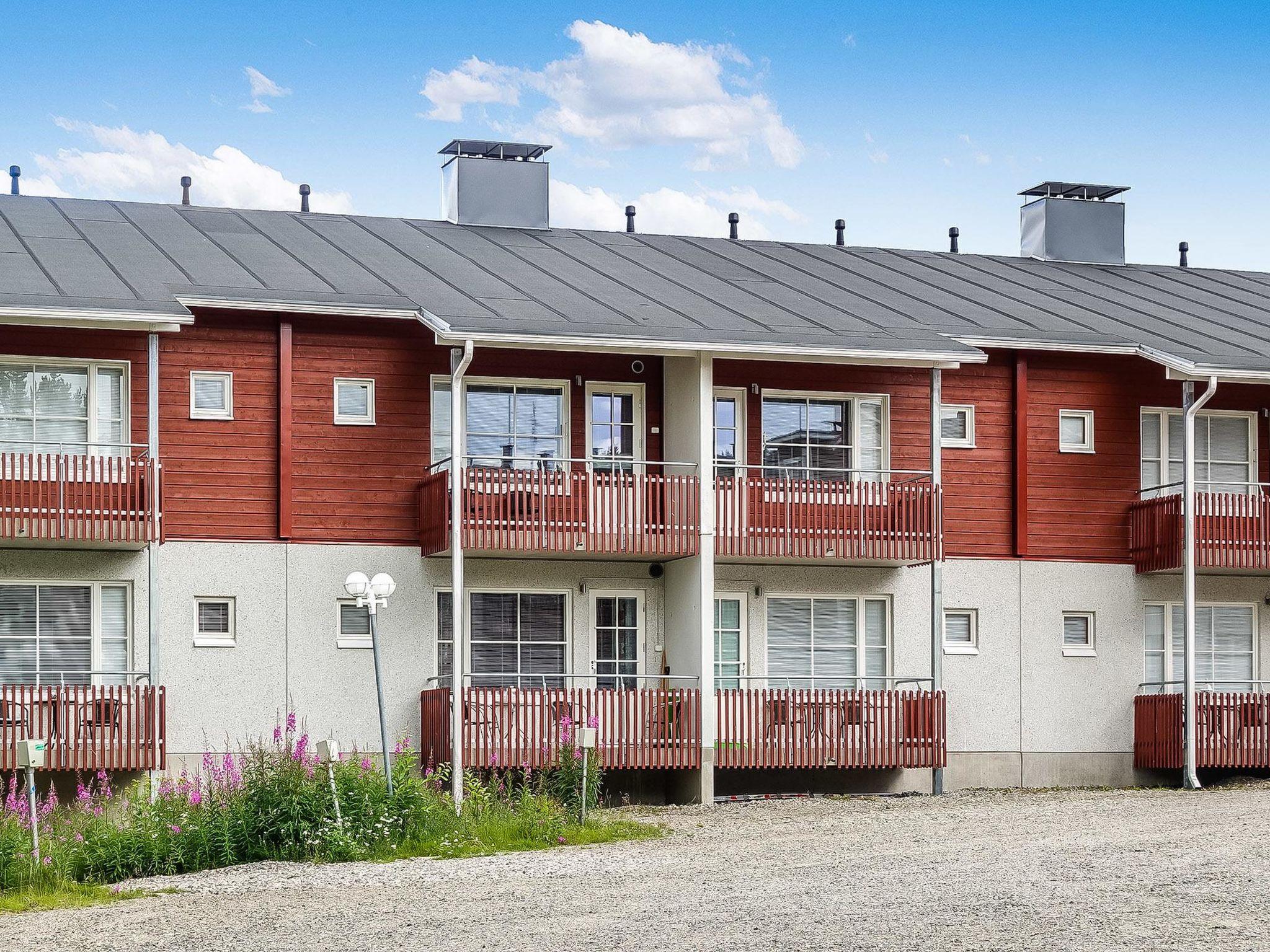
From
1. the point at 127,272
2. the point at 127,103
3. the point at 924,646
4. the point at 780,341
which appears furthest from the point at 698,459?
the point at 127,103

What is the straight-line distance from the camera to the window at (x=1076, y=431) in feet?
88.6

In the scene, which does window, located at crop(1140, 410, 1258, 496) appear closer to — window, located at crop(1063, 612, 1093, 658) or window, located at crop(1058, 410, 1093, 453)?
window, located at crop(1058, 410, 1093, 453)

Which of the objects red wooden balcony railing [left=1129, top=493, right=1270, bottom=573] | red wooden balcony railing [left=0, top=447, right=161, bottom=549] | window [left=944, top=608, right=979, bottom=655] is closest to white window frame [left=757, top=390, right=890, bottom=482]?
window [left=944, top=608, right=979, bottom=655]

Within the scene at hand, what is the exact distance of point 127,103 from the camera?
3084 cm

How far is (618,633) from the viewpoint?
25.4m

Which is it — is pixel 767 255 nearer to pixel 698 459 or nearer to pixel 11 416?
pixel 698 459

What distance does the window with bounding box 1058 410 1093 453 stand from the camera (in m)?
27.0

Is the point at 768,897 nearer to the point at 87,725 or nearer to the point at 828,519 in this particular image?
the point at 87,725

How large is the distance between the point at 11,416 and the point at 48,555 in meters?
1.75

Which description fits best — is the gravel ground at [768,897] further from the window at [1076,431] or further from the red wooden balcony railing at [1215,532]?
the window at [1076,431]


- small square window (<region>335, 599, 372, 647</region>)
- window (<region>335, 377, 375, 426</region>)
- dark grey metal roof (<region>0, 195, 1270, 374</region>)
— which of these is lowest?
small square window (<region>335, 599, 372, 647</region>)

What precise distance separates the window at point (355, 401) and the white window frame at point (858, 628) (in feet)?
19.3

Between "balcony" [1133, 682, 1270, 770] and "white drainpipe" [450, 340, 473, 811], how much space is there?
9.78 meters

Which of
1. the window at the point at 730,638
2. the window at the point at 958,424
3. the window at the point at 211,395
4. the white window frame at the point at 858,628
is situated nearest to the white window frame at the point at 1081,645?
the white window frame at the point at 858,628
